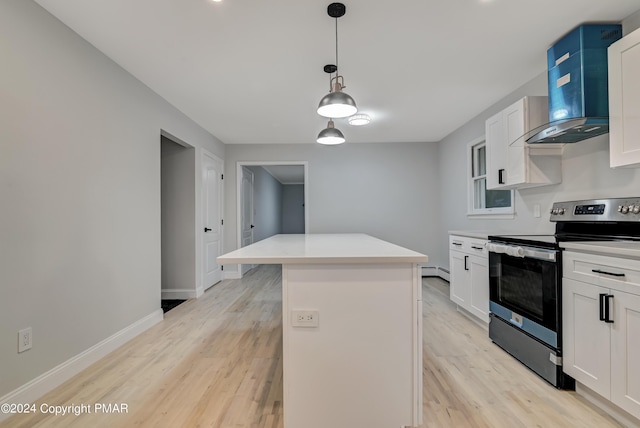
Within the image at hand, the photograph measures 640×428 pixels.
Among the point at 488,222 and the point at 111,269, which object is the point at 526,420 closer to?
the point at 488,222

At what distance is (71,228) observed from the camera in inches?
84.8

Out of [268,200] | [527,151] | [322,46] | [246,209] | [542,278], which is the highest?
[322,46]

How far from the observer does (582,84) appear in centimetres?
208

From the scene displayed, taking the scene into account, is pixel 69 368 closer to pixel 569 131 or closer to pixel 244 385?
pixel 244 385

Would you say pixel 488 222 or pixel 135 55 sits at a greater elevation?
pixel 135 55

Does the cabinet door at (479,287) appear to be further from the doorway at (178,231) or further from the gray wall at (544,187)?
the doorway at (178,231)

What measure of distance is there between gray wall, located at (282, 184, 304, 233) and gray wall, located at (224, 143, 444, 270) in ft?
17.1

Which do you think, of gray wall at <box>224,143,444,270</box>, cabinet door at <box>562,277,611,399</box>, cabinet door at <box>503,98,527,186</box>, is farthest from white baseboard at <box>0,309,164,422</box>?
cabinet door at <box>503,98,527,186</box>

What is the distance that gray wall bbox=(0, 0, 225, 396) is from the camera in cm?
175

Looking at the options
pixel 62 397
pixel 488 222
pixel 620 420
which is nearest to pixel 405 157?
pixel 488 222

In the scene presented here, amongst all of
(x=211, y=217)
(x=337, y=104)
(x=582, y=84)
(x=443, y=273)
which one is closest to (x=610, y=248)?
(x=582, y=84)

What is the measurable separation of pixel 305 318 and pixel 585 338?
1653mm

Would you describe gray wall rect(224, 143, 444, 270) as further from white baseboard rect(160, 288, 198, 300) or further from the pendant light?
the pendant light

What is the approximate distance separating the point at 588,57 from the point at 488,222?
2151 mm
